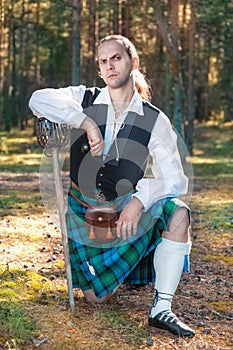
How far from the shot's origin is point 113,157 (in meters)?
4.44

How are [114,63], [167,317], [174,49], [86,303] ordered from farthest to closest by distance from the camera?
[174,49] < [86,303] < [114,63] < [167,317]

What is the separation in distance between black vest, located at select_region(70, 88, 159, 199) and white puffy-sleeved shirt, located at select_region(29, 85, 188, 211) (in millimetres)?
41

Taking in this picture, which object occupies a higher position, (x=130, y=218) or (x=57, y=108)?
(x=57, y=108)

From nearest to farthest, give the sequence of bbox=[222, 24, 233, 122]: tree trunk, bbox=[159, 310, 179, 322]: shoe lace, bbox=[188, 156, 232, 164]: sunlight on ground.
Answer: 1. bbox=[159, 310, 179, 322]: shoe lace
2. bbox=[188, 156, 232, 164]: sunlight on ground
3. bbox=[222, 24, 233, 122]: tree trunk

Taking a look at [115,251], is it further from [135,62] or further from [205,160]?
[205,160]

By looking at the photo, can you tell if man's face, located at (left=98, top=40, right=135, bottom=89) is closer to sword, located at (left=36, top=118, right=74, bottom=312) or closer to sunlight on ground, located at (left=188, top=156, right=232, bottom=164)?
sword, located at (left=36, top=118, right=74, bottom=312)

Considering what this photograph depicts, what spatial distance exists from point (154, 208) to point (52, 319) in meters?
1.01

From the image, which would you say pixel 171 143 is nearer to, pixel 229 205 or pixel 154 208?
pixel 154 208

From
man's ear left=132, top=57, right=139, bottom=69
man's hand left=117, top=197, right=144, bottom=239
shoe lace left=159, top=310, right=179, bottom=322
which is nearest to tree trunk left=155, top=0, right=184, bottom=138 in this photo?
man's ear left=132, top=57, right=139, bottom=69

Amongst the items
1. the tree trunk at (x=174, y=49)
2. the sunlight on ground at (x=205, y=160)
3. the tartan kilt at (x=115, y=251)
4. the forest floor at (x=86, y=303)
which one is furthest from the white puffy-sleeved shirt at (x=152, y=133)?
the sunlight on ground at (x=205, y=160)

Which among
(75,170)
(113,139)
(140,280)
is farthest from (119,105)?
(140,280)

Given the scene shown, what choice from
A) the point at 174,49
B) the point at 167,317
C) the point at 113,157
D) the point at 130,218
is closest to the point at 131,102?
the point at 113,157

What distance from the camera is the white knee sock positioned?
14.0 ft

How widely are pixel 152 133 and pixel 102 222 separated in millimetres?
702
